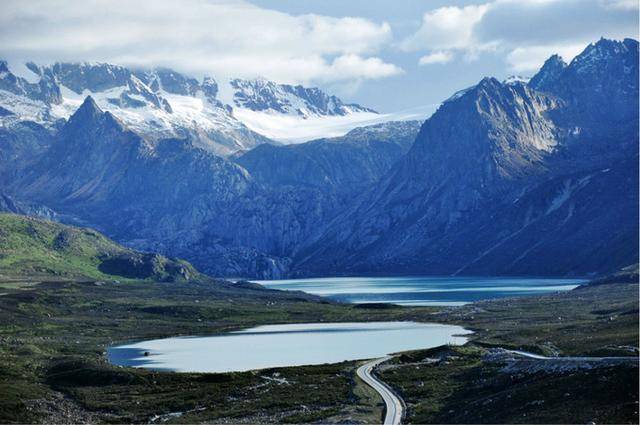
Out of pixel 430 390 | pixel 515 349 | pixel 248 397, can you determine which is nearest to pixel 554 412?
pixel 430 390

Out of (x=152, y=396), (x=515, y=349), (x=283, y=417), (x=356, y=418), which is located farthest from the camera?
(x=515, y=349)

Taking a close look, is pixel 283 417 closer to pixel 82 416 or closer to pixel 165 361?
pixel 82 416

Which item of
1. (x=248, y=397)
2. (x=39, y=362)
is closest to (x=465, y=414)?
(x=248, y=397)

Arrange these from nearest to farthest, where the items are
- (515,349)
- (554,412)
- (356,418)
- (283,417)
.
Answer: (554,412) → (356,418) → (283,417) → (515,349)

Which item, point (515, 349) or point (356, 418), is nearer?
point (356, 418)

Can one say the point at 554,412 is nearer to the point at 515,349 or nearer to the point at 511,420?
the point at 511,420

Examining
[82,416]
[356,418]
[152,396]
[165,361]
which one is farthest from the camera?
[165,361]
